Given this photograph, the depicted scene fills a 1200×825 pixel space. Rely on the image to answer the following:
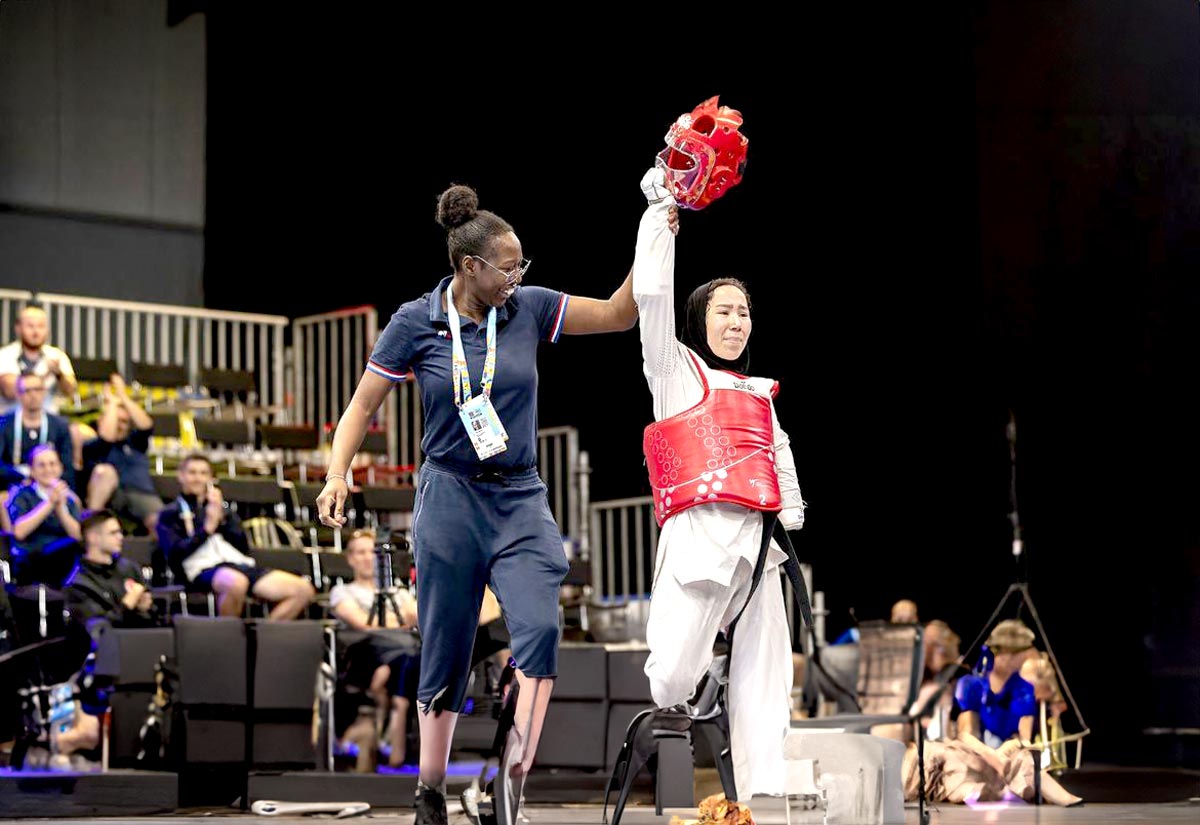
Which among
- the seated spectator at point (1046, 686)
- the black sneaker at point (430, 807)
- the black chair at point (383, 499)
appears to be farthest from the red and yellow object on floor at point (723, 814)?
the black chair at point (383, 499)

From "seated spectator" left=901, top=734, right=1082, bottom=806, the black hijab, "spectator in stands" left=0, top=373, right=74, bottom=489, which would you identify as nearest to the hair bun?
the black hijab

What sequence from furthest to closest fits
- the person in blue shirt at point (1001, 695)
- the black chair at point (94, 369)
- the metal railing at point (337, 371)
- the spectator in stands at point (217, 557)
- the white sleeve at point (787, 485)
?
the metal railing at point (337, 371) < the black chair at point (94, 369) < the spectator in stands at point (217, 557) < the person in blue shirt at point (1001, 695) < the white sleeve at point (787, 485)

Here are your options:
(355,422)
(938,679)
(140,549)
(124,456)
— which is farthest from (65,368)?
(355,422)

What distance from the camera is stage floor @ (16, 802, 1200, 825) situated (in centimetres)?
Result: 456

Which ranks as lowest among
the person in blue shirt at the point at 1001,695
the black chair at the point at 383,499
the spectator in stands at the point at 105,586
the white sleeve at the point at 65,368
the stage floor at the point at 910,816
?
the stage floor at the point at 910,816

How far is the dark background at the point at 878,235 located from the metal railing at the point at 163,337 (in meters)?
0.85

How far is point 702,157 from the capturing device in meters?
3.49

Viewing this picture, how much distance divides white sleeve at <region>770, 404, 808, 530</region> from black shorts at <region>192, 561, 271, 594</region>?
384 centimetres

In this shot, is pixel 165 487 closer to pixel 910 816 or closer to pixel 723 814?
pixel 910 816

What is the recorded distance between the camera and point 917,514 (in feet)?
31.0

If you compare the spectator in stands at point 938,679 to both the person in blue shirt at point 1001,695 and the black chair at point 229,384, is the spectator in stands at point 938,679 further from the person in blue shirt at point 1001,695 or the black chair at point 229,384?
the black chair at point 229,384

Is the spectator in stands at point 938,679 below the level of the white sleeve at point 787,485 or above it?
below

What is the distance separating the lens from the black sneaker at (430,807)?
3.53 metres

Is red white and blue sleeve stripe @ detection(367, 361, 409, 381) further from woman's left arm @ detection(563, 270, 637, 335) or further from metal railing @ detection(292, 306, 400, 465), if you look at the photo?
metal railing @ detection(292, 306, 400, 465)
